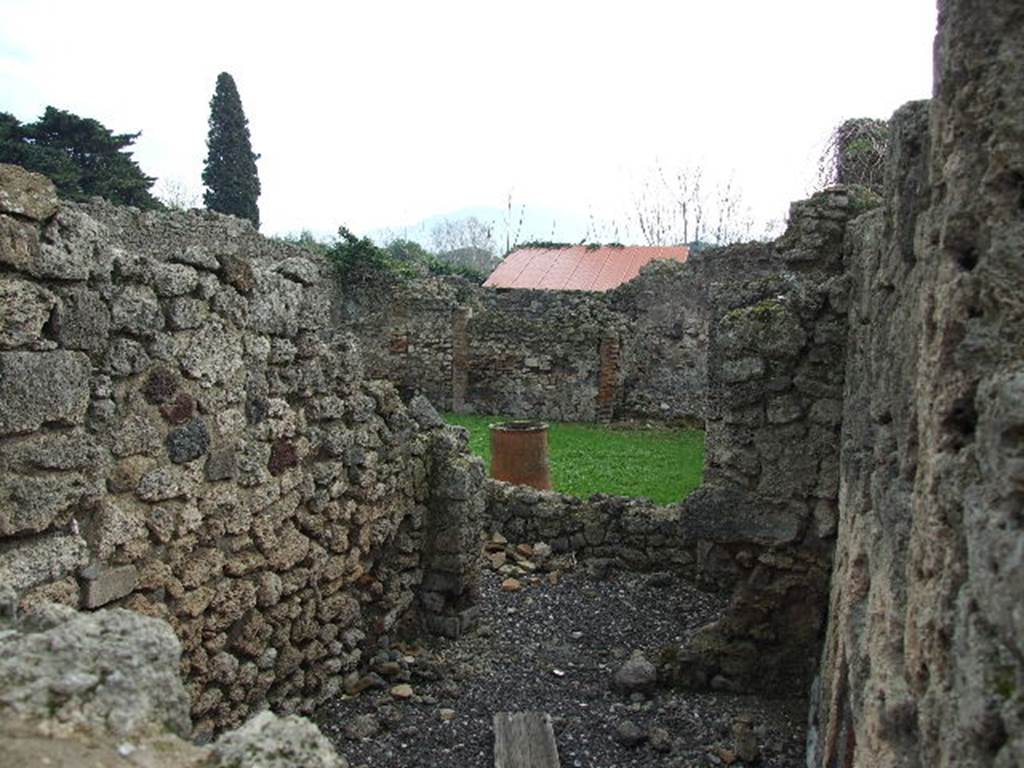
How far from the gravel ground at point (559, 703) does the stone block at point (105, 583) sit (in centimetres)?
144

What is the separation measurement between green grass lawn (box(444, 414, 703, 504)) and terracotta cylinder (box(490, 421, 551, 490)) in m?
0.37

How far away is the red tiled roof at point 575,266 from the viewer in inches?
846

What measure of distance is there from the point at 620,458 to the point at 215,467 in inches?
309

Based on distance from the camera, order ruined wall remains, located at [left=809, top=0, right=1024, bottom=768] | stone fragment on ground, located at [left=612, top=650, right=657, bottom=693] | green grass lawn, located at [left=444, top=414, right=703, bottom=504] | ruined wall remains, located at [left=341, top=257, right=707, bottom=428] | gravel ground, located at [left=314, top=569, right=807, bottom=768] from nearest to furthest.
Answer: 1. ruined wall remains, located at [left=809, top=0, right=1024, bottom=768]
2. gravel ground, located at [left=314, top=569, right=807, bottom=768]
3. stone fragment on ground, located at [left=612, top=650, right=657, bottom=693]
4. green grass lawn, located at [left=444, top=414, right=703, bottom=504]
5. ruined wall remains, located at [left=341, top=257, right=707, bottom=428]

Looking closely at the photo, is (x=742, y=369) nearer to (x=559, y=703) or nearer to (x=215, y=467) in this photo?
(x=559, y=703)

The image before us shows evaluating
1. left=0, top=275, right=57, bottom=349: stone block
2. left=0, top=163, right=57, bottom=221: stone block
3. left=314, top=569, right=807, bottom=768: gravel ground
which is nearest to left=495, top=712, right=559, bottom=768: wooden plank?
left=314, top=569, right=807, bottom=768: gravel ground

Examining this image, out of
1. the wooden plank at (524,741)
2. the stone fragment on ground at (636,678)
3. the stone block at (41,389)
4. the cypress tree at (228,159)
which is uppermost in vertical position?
the cypress tree at (228,159)

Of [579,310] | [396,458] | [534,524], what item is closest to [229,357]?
[396,458]

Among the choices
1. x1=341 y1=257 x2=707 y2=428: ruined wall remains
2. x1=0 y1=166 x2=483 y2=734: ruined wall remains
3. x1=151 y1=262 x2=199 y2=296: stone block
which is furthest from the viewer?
x1=341 y1=257 x2=707 y2=428: ruined wall remains

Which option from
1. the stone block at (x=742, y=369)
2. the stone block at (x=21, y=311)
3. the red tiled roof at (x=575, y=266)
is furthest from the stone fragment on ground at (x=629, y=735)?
the red tiled roof at (x=575, y=266)

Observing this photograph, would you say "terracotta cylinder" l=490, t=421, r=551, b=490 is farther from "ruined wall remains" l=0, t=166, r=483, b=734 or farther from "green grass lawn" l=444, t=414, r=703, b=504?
"ruined wall remains" l=0, t=166, r=483, b=734

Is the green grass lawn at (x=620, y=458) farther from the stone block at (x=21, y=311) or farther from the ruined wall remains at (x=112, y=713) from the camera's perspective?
the ruined wall remains at (x=112, y=713)

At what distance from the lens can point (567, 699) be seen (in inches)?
188

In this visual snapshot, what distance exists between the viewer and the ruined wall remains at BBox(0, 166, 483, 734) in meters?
2.91
